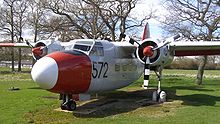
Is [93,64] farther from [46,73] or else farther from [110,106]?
[46,73]

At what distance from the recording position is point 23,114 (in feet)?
40.9

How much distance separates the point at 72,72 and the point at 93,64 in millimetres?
1648

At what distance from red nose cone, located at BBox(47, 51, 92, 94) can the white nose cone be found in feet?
0.58

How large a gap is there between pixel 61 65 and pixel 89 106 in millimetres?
3286

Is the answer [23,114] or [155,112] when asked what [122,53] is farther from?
[23,114]

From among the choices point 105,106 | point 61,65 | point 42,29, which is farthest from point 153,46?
point 42,29

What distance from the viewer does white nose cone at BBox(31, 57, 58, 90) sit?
11.4 meters

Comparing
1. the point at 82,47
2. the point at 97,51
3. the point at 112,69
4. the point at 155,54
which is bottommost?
the point at 112,69

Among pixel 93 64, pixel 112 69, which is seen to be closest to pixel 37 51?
pixel 112 69

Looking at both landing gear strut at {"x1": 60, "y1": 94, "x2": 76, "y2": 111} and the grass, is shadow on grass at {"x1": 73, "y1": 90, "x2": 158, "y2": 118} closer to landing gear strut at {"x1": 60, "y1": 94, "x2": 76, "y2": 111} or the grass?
the grass

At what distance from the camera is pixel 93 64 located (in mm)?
13797

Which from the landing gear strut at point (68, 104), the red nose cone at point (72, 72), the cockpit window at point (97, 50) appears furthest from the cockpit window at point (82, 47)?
the landing gear strut at point (68, 104)

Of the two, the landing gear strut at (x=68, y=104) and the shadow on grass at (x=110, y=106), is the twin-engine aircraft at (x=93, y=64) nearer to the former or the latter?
the landing gear strut at (x=68, y=104)

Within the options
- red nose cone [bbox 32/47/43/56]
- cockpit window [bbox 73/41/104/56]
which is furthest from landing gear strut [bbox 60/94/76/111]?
red nose cone [bbox 32/47/43/56]
